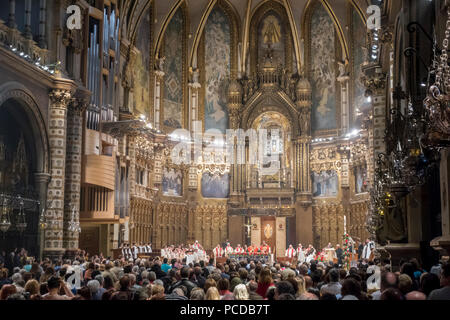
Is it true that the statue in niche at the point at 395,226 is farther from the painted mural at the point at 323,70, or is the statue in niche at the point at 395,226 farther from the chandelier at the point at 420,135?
the painted mural at the point at 323,70

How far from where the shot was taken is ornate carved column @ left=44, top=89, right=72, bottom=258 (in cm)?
2170

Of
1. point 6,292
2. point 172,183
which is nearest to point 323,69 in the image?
point 172,183

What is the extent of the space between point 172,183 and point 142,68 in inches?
282

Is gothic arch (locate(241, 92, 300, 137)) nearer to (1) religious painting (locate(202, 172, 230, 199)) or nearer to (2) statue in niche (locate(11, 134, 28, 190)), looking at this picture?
(1) religious painting (locate(202, 172, 230, 199))

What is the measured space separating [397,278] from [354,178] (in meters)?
27.1

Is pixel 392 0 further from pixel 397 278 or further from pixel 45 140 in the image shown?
pixel 45 140

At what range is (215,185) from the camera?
126 feet

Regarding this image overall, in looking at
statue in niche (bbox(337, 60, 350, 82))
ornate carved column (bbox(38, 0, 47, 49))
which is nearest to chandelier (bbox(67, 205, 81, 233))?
ornate carved column (bbox(38, 0, 47, 49))

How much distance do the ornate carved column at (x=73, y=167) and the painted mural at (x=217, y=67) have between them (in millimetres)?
15683

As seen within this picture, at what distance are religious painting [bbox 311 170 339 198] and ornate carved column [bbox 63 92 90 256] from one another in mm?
17478

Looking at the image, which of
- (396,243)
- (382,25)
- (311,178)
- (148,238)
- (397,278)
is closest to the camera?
(397,278)

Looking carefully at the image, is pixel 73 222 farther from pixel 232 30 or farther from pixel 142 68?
pixel 232 30
